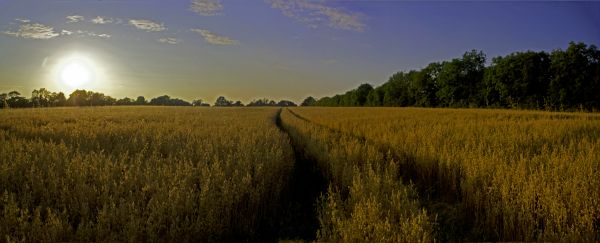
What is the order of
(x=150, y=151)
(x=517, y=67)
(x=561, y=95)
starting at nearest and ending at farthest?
(x=150, y=151) < (x=561, y=95) < (x=517, y=67)

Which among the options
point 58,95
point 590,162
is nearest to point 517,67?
point 590,162

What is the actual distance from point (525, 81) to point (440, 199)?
44969 mm

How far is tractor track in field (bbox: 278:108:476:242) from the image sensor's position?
16.7 ft

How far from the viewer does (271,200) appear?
6188 mm

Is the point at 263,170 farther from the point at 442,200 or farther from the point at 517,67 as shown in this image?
the point at 517,67

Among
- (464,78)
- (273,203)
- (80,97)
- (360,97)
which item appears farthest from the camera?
(360,97)

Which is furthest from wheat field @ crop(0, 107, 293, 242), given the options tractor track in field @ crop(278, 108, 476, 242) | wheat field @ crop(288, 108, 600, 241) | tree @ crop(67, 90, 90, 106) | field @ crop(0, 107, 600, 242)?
tree @ crop(67, 90, 90, 106)

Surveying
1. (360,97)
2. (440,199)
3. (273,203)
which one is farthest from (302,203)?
(360,97)

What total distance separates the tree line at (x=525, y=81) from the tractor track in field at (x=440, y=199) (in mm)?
30313

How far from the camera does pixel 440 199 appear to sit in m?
6.73

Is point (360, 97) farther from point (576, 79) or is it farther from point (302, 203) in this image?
point (302, 203)

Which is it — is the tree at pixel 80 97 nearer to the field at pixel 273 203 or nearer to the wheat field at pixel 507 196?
the field at pixel 273 203

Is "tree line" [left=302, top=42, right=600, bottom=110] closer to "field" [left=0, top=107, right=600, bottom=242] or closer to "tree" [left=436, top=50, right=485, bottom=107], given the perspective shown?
"tree" [left=436, top=50, right=485, bottom=107]

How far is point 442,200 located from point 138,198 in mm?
5233
